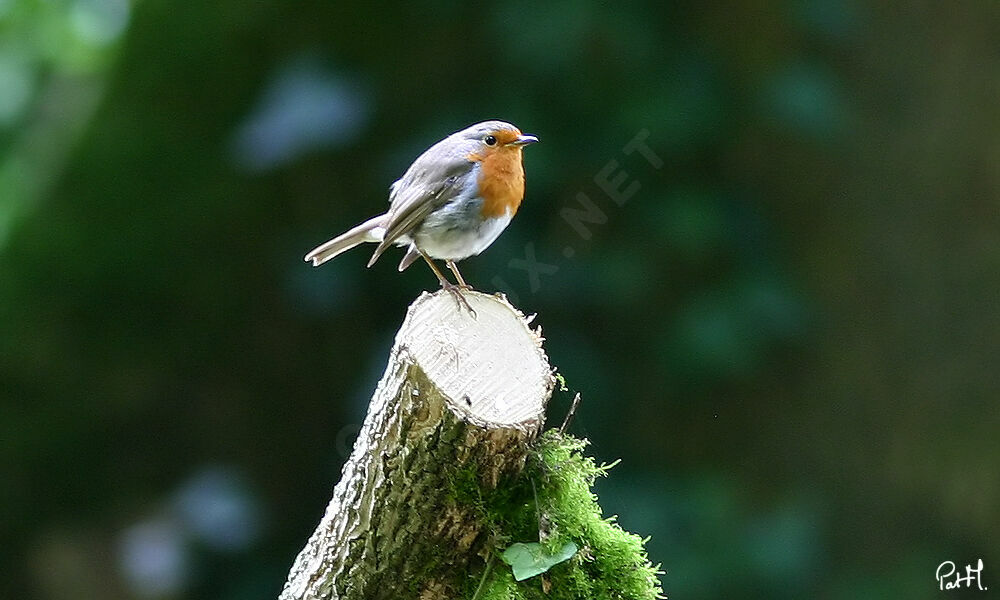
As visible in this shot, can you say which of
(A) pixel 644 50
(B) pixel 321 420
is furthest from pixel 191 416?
(A) pixel 644 50

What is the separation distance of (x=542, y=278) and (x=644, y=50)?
2.76 ft

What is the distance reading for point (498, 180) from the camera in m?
2.88

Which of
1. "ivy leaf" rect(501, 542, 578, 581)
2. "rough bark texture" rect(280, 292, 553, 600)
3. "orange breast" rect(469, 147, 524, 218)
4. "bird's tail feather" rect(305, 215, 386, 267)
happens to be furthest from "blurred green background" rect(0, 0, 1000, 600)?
"ivy leaf" rect(501, 542, 578, 581)

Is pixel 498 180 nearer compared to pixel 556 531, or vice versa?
pixel 556 531

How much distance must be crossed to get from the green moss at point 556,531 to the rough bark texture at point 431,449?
0.10 feet

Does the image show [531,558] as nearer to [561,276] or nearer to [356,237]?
[356,237]

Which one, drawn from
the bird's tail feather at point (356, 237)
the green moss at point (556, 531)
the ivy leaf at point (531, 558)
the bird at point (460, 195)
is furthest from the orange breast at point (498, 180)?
the ivy leaf at point (531, 558)

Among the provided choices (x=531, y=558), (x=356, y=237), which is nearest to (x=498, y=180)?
(x=356, y=237)

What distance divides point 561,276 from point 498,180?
113 centimetres

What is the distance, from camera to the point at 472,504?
2113 millimetres

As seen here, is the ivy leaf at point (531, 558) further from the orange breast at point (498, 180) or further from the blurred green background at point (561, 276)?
the blurred green background at point (561, 276)

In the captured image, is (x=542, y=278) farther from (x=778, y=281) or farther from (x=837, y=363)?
(x=837, y=363)

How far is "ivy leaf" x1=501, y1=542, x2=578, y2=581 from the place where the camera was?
2068 millimetres

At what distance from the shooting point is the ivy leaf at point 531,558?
2068 mm
